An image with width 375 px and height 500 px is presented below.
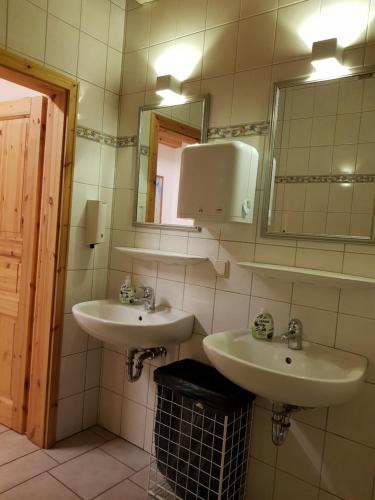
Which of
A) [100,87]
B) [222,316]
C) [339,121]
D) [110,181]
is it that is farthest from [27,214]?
[339,121]

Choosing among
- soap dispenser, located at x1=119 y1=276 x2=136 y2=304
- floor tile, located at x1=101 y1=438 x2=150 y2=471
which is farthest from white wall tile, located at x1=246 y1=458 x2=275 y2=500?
soap dispenser, located at x1=119 y1=276 x2=136 y2=304

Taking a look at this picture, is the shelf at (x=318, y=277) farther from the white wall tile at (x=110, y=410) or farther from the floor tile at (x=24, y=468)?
the floor tile at (x=24, y=468)

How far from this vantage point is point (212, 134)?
199 cm

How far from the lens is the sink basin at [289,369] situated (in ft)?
4.09

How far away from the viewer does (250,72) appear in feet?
6.09

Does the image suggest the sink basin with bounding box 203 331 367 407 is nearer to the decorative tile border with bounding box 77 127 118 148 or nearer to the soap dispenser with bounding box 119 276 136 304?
the soap dispenser with bounding box 119 276 136 304

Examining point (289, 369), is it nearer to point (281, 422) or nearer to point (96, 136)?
point (281, 422)

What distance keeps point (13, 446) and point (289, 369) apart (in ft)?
5.57

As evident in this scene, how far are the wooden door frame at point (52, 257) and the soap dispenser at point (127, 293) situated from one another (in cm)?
34

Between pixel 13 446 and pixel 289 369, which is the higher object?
pixel 289 369

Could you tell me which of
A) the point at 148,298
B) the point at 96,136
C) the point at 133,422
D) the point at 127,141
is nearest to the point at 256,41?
the point at 127,141

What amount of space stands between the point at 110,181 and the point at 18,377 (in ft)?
4.43

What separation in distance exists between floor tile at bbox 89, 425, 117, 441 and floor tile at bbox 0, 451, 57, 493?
1.15 feet

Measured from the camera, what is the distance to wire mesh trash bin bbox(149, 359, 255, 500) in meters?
1.63
